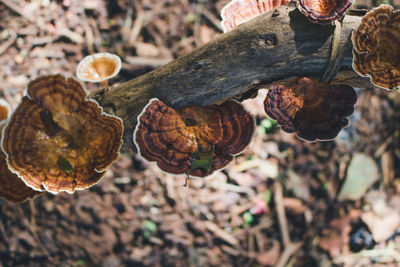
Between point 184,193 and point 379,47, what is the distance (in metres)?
3.44

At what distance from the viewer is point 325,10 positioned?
192 cm

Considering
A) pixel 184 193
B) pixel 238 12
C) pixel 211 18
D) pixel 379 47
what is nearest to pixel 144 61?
pixel 211 18

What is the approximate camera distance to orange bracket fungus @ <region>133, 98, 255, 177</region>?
7.06 feet

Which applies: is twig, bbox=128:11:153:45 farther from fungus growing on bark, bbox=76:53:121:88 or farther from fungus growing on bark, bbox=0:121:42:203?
fungus growing on bark, bbox=0:121:42:203

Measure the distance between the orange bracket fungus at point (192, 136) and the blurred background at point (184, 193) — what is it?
2.42 meters

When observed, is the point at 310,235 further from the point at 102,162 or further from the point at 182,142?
the point at 102,162

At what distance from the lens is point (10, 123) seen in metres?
2.12

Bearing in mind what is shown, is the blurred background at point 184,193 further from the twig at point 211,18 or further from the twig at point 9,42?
the twig at point 211,18

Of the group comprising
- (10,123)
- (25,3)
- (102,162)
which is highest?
(25,3)

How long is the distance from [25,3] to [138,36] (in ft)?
6.81

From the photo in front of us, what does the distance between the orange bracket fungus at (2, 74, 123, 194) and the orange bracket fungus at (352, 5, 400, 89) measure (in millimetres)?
1809

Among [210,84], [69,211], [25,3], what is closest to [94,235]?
[69,211]

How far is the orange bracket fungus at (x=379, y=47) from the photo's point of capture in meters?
1.85

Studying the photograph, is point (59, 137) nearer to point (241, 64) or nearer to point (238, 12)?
point (241, 64)
